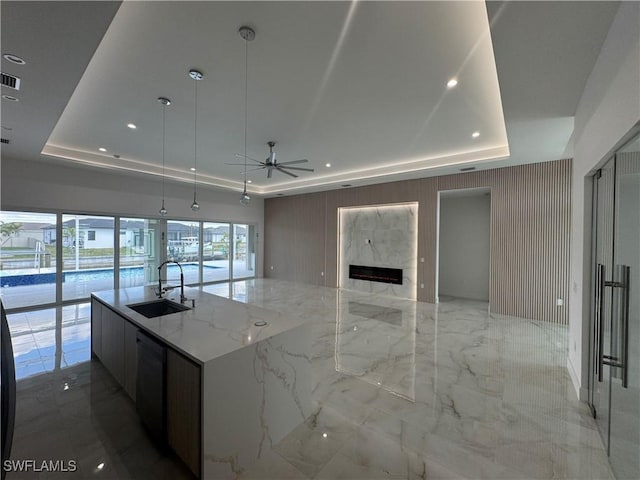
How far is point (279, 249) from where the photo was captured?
10.3 meters

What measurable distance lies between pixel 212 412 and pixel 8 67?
3527 millimetres

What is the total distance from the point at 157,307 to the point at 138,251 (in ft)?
18.5

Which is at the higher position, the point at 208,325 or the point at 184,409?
→ the point at 208,325

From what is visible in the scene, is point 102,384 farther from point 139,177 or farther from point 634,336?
point 139,177

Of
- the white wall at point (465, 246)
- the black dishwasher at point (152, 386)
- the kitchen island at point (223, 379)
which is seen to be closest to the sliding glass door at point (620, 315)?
the kitchen island at point (223, 379)

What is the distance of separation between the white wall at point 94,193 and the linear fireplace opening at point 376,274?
15.8 ft

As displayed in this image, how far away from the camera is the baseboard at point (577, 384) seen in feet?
9.03

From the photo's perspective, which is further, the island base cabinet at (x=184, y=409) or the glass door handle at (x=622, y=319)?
the glass door handle at (x=622, y=319)

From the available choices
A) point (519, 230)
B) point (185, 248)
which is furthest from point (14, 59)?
point (519, 230)

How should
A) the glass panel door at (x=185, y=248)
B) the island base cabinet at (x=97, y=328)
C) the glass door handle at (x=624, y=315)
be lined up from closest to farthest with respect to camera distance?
the glass door handle at (x=624, y=315) < the island base cabinet at (x=97, y=328) < the glass panel door at (x=185, y=248)

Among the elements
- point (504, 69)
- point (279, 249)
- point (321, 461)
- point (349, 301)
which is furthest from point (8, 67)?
point (279, 249)

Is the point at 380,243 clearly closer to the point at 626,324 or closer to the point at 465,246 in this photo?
the point at 465,246

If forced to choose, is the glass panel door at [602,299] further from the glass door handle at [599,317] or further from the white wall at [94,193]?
the white wall at [94,193]

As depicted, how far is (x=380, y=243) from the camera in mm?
7844
